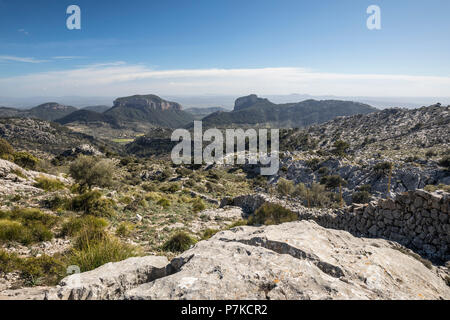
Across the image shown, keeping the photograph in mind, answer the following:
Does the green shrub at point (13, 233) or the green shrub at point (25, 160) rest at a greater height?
the green shrub at point (25, 160)

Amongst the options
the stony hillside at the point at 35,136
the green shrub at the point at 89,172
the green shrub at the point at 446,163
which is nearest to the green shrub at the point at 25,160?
the green shrub at the point at 89,172

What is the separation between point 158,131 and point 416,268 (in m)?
129

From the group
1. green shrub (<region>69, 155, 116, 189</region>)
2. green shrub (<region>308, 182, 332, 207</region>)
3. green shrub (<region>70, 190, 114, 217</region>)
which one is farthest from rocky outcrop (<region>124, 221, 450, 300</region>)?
green shrub (<region>69, 155, 116, 189</region>)

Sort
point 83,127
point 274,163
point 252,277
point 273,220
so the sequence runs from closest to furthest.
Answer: point 252,277 < point 273,220 < point 274,163 < point 83,127

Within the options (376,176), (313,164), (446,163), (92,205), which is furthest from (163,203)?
(446,163)

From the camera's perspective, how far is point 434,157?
26.7 m

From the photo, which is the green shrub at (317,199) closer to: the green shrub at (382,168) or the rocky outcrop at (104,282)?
the green shrub at (382,168)

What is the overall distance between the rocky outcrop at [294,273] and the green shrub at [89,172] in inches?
517

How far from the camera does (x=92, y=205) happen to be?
1056 cm

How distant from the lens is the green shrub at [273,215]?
11586 mm

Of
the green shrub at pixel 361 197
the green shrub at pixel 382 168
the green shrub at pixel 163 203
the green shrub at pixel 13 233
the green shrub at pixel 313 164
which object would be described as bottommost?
the green shrub at pixel 361 197

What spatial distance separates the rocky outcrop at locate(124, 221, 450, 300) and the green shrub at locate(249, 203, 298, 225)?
650cm

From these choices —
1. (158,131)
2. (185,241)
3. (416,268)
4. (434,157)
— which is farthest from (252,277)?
(158,131)
